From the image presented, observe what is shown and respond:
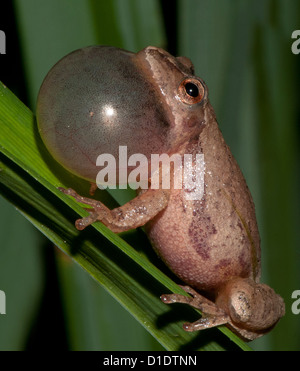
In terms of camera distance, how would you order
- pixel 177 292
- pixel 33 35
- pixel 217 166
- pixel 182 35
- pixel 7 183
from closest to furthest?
pixel 7 183 < pixel 177 292 < pixel 33 35 < pixel 217 166 < pixel 182 35

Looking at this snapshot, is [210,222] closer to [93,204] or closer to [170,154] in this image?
[170,154]

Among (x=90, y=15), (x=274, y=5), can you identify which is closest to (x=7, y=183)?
(x=90, y=15)

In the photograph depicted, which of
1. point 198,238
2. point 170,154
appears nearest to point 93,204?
point 170,154

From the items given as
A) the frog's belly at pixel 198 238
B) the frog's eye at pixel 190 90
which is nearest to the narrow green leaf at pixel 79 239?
the frog's belly at pixel 198 238

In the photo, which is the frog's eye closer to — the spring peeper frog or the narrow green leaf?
the spring peeper frog

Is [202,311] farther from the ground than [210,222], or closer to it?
closer to it

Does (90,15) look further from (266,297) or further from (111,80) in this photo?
(266,297)

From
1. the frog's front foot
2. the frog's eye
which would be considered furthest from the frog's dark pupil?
the frog's front foot
